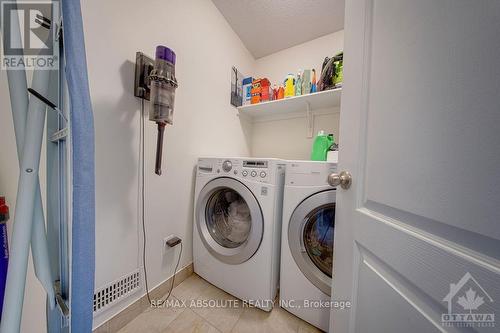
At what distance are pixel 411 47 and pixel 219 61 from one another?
1.50 m

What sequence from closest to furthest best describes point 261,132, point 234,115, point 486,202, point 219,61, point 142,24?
1. point 486,202
2. point 142,24
3. point 219,61
4. point 234,115
5. point 261,132

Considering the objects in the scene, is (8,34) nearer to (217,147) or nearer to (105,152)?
(105,152)

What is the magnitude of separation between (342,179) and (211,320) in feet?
3.54

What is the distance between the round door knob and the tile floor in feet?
2.95

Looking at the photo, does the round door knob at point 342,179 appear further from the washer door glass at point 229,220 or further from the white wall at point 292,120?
the white wall at point 292,120

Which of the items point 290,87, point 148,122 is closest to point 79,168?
point 148,122

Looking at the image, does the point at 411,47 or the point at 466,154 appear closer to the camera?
the point at 466,154

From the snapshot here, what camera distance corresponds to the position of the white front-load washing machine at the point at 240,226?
100 cm

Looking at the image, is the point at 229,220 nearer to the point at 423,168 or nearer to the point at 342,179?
the point at 342,179

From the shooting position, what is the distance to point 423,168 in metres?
0.38

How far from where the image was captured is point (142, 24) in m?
0.94

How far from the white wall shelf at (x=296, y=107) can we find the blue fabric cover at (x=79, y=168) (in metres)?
1.45

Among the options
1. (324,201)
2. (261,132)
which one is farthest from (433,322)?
(261,132)

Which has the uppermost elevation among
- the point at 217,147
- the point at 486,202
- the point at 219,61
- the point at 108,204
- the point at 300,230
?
the point at 219,61
